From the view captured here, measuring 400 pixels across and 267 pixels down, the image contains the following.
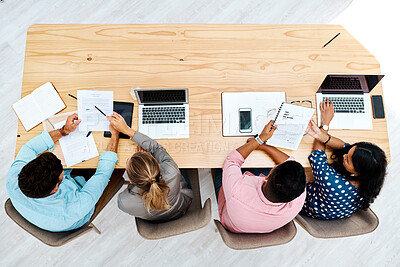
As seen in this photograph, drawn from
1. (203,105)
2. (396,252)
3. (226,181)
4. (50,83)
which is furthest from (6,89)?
(396,252)

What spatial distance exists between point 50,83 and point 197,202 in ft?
4.00

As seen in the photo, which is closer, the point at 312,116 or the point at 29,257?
the point at 312,116

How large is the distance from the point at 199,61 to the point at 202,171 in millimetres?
1003

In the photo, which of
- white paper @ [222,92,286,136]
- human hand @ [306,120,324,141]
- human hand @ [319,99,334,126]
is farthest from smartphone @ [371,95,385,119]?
white paper @ [222,92,286,136]

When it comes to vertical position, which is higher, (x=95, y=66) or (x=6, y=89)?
(x=95, y=66)

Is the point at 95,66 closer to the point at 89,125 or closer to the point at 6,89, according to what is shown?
the point at 89,125

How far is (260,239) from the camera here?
1426 millimetres

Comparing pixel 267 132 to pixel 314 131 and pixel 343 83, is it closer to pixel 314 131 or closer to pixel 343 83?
pixel 314 131

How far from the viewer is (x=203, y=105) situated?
175 centimetres

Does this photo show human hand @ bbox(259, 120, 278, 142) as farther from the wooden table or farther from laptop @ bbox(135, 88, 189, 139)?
laptop @ bbox(135, 88, 189, 139)

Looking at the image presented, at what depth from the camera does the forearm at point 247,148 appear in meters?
1.63

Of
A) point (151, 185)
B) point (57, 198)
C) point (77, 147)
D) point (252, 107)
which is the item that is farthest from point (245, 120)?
point (57, 198)

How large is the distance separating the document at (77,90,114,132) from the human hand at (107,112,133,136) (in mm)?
51

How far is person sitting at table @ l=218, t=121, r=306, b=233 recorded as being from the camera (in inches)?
47.4
